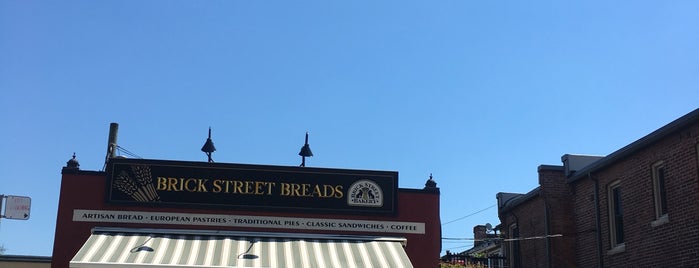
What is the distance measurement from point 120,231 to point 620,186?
39.7ft

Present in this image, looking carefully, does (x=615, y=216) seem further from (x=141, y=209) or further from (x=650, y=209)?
(x=141, y=209)

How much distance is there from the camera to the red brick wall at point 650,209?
55.0ft

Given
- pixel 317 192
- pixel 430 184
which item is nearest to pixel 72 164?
pixel 317 192

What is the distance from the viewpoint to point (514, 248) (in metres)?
26.5

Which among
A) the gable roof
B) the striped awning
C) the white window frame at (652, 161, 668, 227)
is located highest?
the gable roof

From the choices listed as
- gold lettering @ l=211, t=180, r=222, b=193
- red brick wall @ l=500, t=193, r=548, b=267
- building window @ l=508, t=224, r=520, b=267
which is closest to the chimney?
red brick wall @ l=500, t=193, r=548, b=267

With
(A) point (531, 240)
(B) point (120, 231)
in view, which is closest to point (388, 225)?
(B) point (120, 231)

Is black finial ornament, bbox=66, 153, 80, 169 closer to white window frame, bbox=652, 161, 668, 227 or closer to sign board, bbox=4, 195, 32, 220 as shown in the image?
sign board, bbox=4, 195, 32, 220

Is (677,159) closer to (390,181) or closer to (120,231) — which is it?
(390,181)

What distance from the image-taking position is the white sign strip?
15211 millimetres

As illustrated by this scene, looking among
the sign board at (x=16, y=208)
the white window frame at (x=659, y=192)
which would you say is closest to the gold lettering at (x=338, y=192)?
the sign board at (x=16, y=208)

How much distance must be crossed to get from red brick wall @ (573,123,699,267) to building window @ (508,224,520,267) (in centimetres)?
391

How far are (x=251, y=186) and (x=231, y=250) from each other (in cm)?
179

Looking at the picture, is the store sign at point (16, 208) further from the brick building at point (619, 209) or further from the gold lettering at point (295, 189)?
the brick building at point (619, 209)
